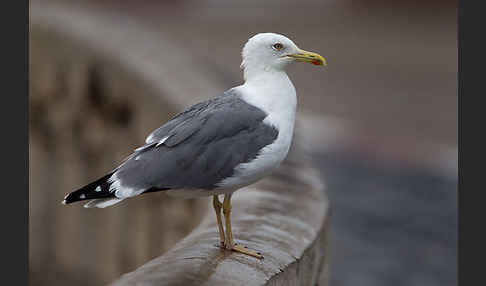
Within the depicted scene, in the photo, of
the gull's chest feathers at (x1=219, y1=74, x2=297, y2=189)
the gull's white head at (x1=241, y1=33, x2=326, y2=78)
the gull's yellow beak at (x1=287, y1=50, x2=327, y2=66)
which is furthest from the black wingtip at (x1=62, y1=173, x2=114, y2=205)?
the gull's yellow beak at (x1=287, y1=50, x2=327, y2=66)

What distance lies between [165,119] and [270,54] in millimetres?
2343

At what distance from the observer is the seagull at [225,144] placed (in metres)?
2.89

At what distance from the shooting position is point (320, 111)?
11414 millimetres

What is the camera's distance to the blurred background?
574 cm

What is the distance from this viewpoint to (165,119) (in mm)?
5418

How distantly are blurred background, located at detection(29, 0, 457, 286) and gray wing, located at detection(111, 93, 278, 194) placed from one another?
5.08ft

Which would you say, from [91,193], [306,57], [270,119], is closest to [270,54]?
[306,57]

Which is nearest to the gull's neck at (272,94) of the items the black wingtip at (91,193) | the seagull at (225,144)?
the seagull at (225,144)

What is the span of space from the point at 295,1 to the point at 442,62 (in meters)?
7.57

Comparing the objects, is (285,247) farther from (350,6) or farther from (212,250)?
(350,6)

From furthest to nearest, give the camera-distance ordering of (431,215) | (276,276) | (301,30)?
(301,30) → (431,215) → (276,276)

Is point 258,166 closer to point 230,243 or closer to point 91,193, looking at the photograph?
point 230,243

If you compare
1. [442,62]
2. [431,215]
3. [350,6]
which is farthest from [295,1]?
[431,215]

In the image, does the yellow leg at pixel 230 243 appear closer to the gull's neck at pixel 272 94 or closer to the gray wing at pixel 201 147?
the gray wing at pixel 201 147
